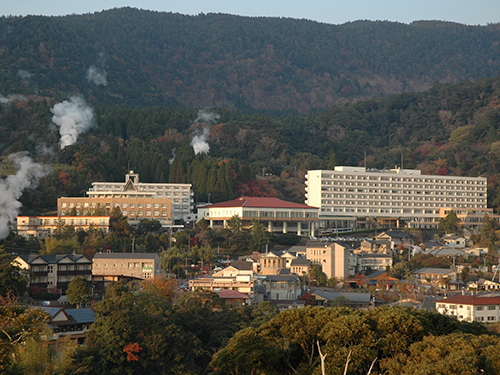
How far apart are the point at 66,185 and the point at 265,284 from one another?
128 feet

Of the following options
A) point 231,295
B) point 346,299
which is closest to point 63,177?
point 231,295

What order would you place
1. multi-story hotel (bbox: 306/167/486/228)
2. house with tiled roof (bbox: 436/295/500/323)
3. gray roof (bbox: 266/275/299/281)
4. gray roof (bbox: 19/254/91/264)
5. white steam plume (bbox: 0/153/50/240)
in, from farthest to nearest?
Answer: multi-story hotel (bbox: 306/167/486/228) → white steam plume (bbox: 0/153/50/240) → gray roof (bbox: 266/275/299/281) → gray roof (bbox: 19/254/91/264) → house with tiled roof (bbox: 436/295/500/323)

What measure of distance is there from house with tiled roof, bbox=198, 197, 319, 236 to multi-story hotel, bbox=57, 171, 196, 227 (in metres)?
4.35

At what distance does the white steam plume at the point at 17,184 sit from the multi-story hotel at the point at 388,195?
36.0 meters

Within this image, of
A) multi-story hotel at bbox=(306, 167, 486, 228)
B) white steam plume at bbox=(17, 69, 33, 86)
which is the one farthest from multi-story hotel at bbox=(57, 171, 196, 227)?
white steam plume at bbox=(17, 69, 33, 86)

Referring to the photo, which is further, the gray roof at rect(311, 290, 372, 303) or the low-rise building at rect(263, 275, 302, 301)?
the low-rise building at rect(263, 275, 302, 301)

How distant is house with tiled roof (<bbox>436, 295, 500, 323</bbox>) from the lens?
55.1 m

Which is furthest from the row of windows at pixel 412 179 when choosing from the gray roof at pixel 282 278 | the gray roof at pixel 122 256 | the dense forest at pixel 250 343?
the dense forest at pixel 250 343

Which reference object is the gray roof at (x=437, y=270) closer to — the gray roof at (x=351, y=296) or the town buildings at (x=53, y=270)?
the gray roof at (x=351, y=296)

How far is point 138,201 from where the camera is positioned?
91.1 m

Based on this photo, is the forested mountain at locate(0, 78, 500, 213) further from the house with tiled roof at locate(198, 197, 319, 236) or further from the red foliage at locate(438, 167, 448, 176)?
the house with tiled roof at locate(198, 197, 319, 236)

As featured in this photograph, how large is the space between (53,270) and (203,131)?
74.2 metres

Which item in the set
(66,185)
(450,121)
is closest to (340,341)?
(66,185)

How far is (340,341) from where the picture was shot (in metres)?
32.0
